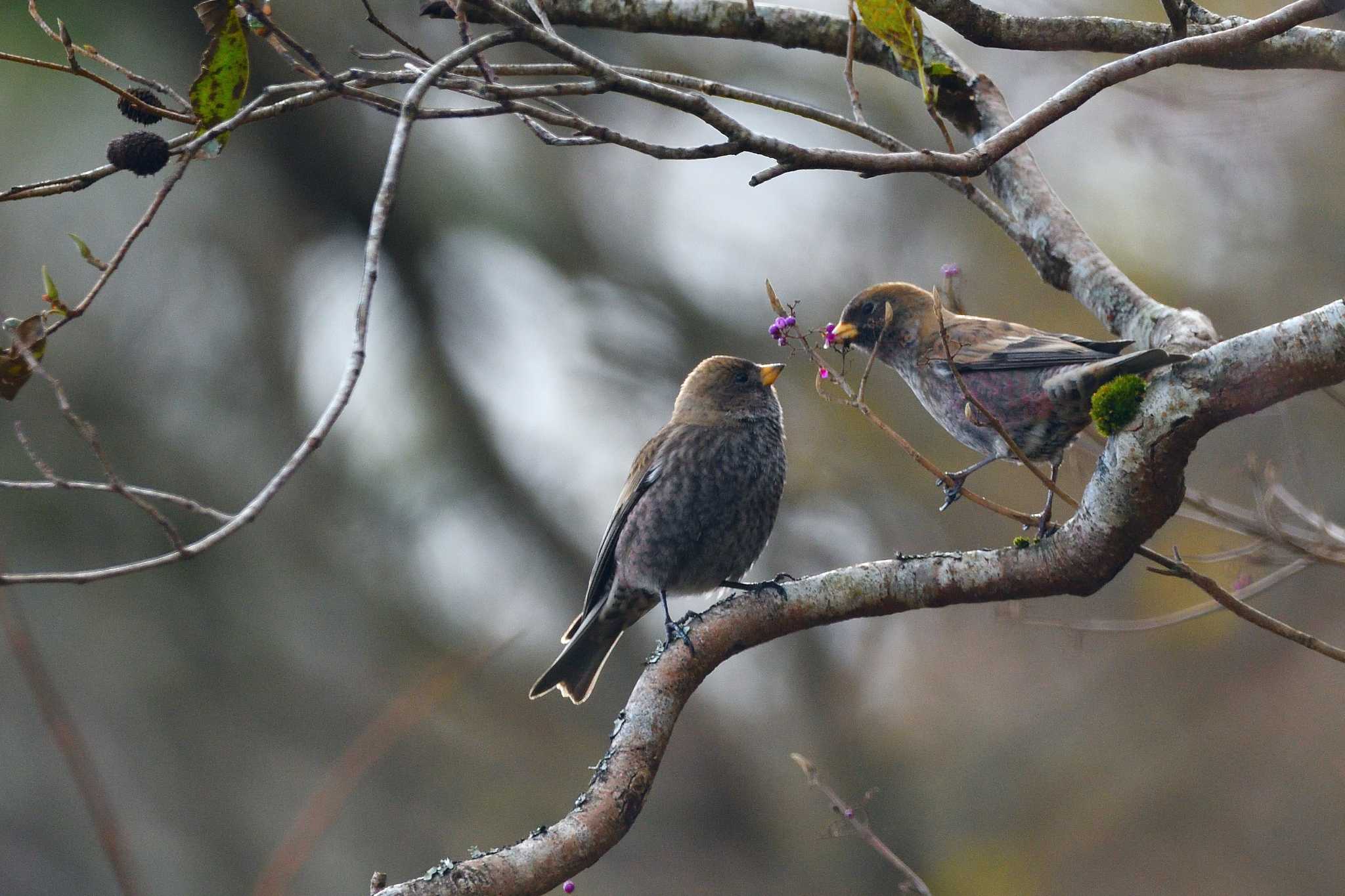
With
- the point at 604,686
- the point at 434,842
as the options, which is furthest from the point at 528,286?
the point at 434,842

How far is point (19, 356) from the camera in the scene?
8.16 feet

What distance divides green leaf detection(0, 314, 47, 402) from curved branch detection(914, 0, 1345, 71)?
2.36 metres

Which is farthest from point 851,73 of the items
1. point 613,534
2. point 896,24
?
point 613,534

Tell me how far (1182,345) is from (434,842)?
7.80m

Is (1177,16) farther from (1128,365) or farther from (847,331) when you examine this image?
(847,331)

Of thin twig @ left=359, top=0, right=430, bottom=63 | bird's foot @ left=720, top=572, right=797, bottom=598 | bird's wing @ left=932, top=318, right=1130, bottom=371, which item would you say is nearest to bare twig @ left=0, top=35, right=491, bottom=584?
thin twig @ left=359, top=0, right=430, bottom=63

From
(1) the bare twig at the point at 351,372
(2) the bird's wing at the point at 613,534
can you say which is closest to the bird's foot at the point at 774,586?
(2) the bird's wing at the point at 613,534

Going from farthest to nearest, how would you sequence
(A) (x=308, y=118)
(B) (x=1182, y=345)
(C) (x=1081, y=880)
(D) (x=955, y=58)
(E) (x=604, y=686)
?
1. (A) (x=308, y=118)
2. (E) (x=604, y=686)
3. (C) (x=1081, y=880)
4. (D) (x=955, y=58)
5. (B) (x=1182, y=345)

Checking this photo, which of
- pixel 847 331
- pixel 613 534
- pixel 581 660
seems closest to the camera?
pixel 847 331

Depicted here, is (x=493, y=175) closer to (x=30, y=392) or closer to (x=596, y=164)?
(x=596, y=164)

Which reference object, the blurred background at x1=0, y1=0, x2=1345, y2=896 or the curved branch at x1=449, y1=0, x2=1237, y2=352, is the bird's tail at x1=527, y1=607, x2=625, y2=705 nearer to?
the curved branch at x1=449, y1=0, x2=1237, y2=352

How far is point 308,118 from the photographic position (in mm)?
10883

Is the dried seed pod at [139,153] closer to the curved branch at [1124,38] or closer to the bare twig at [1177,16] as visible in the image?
the curved branch at [1124,38]

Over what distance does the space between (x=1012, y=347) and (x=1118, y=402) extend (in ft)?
3.82
